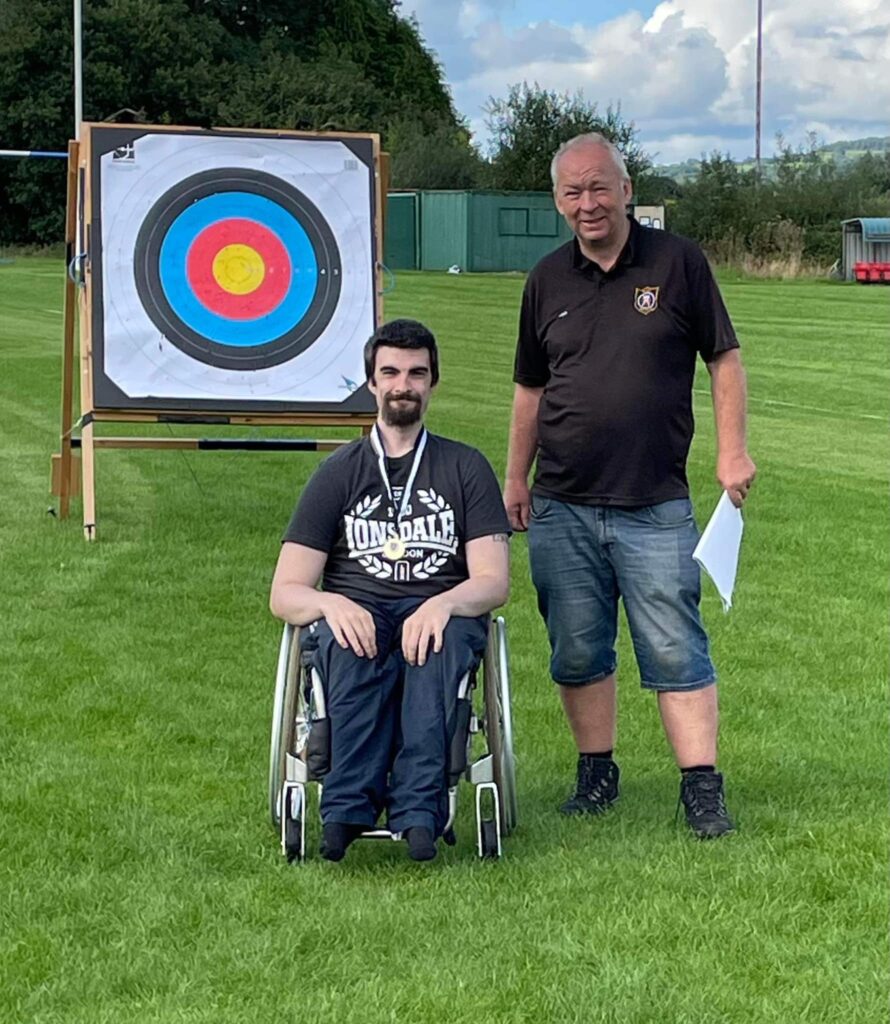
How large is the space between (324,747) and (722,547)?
1.14m

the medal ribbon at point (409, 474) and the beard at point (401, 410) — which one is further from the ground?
the beard at point (401, 410)

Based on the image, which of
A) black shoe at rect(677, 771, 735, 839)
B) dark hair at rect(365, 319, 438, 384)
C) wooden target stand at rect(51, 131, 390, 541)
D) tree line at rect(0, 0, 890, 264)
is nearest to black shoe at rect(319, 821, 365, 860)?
black shoe at rect(677, 771, 735, 839)

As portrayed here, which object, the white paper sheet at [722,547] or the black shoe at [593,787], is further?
the black shoe at [593,787]

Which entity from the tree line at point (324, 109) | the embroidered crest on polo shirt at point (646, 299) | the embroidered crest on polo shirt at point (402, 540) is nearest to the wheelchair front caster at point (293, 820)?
the embroidered crest on polo shirt at point (402, 540)

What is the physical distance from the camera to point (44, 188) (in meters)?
53.1

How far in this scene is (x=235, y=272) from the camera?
8.99 metres

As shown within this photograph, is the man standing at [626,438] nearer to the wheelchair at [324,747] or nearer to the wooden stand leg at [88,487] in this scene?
the wheelchair at [324,747]

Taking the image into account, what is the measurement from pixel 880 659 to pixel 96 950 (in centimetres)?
360

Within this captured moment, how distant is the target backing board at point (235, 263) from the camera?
8.85m

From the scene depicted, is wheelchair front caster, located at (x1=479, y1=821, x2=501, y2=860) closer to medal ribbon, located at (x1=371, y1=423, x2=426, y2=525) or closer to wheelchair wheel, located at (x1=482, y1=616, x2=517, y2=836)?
wheelchair wheel, located at (x1=482, y1=616, x2=517, y2=836)

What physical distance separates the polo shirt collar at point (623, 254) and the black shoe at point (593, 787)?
1343 millimetres

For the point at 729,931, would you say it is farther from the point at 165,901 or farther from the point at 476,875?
the point at 165,901

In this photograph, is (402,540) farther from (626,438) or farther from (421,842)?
(421,842)

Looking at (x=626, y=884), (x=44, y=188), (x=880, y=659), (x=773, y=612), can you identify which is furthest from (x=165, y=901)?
(x=44, y=188)
